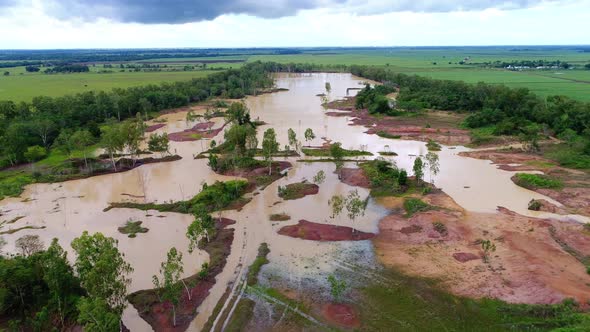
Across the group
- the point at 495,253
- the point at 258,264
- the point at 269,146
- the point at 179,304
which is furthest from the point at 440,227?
the point at 269,146

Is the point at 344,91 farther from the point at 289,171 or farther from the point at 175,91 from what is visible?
the point at 289,171

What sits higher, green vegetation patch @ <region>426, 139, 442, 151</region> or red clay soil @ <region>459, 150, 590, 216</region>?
green vegetation patch @ <region>426, 139, 442, 151</region>

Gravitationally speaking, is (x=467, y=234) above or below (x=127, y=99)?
below

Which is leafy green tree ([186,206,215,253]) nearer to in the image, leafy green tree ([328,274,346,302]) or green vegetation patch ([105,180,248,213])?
green vegetation patch ([105,180,248,213])

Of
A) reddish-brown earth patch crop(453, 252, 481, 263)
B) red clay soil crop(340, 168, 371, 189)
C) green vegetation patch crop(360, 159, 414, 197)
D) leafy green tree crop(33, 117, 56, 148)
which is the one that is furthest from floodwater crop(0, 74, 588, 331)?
leafy green tree crop(33, 117, 56, 148)

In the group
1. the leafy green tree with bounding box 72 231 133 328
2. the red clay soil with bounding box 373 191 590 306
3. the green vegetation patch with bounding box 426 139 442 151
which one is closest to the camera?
the leafy green tree with bounding box 72 231 133 328

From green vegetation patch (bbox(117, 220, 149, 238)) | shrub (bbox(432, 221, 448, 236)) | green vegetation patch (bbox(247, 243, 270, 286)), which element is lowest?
green vegetation patch (bbox(247, 243, 270, 286))

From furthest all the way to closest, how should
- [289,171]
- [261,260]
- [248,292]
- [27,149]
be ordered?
[27,149], [289,171], [261,260], [248,292]

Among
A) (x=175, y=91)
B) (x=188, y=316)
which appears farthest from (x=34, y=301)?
(x=175, y=91)

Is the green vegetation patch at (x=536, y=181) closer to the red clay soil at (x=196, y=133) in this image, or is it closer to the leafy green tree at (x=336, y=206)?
the leafy green tree at (x=336, y=206)
